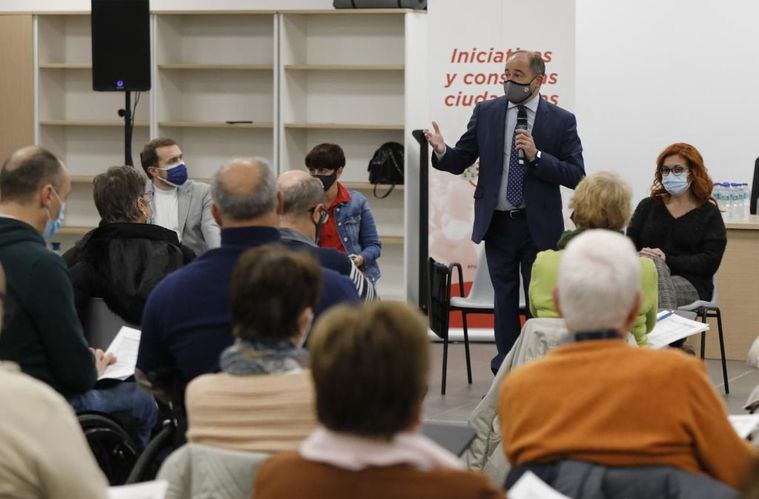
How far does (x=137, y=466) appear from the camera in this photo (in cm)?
292

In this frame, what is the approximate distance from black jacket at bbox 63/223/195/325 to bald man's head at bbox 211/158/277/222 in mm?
1104

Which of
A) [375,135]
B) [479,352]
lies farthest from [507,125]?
[375,135]

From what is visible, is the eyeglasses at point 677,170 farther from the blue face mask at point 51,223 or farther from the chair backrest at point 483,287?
the blue face mask at point 51,223

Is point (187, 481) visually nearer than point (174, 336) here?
Yes

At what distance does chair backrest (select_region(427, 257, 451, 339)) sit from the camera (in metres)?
6.28

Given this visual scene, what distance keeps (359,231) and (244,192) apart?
3.23m

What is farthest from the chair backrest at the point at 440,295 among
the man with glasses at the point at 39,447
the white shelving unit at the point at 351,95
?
the man with glasses at the point at 39,447

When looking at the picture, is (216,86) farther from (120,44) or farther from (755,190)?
(755,190)

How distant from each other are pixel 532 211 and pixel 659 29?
420 centimetres

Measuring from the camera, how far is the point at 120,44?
26.5ft

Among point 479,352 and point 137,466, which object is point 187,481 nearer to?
point 137,466

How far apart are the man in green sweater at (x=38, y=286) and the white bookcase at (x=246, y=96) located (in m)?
5.49

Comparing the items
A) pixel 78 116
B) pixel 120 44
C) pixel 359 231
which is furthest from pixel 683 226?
pixel 78 116

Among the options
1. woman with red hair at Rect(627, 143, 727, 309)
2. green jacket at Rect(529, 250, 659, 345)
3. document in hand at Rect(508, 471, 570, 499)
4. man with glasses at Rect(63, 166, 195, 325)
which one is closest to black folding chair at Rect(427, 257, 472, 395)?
woman with red hair at Rect(627, 143, 727, 309)
